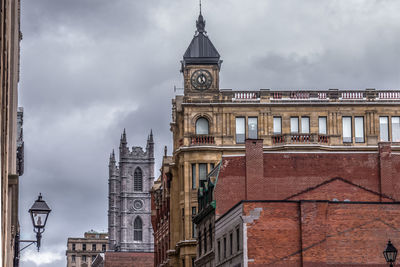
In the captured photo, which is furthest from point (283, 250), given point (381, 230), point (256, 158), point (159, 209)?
point (159, 209)

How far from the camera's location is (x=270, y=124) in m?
77.2

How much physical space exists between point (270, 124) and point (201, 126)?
588 centimetres

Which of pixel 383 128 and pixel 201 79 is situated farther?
pixel 201 79

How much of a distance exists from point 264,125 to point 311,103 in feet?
14.6

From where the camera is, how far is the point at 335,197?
57875 millimetres

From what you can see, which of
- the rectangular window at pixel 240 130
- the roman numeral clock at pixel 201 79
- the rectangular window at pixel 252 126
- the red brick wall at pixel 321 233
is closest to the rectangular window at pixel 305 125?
the rectangular window at pixel 252 126

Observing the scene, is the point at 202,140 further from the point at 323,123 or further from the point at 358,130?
the point at 358,130

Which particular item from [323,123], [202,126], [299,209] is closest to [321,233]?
[299,209]

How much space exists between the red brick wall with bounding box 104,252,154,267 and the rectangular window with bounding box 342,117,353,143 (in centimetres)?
7221

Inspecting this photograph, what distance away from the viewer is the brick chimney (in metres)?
60.7

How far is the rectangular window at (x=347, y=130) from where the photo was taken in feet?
254

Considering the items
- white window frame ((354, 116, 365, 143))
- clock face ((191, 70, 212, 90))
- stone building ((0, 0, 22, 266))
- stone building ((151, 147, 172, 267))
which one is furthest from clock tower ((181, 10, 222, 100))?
stone building ((0, 0, 22, 266))

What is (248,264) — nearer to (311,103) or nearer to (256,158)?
(256,158)

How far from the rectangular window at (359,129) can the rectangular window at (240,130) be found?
950 cm
